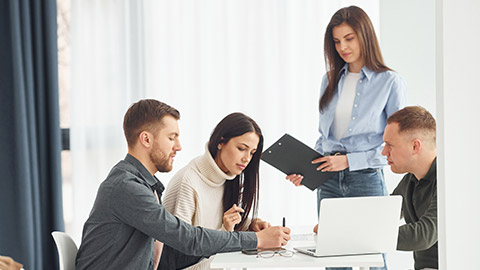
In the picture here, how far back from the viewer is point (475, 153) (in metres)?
1.09

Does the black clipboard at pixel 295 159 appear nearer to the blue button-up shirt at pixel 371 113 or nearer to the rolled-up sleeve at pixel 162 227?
the blue button-up shirt at pixel 371 113

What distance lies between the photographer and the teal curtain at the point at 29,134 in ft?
11.0

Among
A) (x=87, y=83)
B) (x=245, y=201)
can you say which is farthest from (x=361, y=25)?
(x=87, y=83)

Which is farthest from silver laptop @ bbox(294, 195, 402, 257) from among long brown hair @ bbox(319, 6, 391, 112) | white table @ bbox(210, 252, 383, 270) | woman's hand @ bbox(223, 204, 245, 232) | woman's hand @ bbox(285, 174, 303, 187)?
long brown hair @ bbox(319, 6, 391, 112)

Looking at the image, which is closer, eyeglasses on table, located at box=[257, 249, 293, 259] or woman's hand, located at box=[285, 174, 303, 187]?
eyeglasses on table, located at box=[257, 249, 293, 259]

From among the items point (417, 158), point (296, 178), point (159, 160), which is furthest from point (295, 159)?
point (159, 160)

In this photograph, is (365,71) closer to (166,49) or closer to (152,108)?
(152,108)

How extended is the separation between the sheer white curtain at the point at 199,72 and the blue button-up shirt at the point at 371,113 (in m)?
0.95

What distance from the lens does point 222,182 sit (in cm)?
236

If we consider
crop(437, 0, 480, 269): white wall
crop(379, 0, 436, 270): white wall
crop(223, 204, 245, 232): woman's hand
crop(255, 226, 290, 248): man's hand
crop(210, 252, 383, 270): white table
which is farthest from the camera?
crop(379, 0, 436, 270): white wall

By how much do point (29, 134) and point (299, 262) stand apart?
7.77 ft

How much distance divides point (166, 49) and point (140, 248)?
1.87 metres

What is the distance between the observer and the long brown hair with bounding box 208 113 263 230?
2387 mm

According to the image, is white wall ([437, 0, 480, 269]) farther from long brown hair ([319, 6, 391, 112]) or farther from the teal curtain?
the teal curtain
